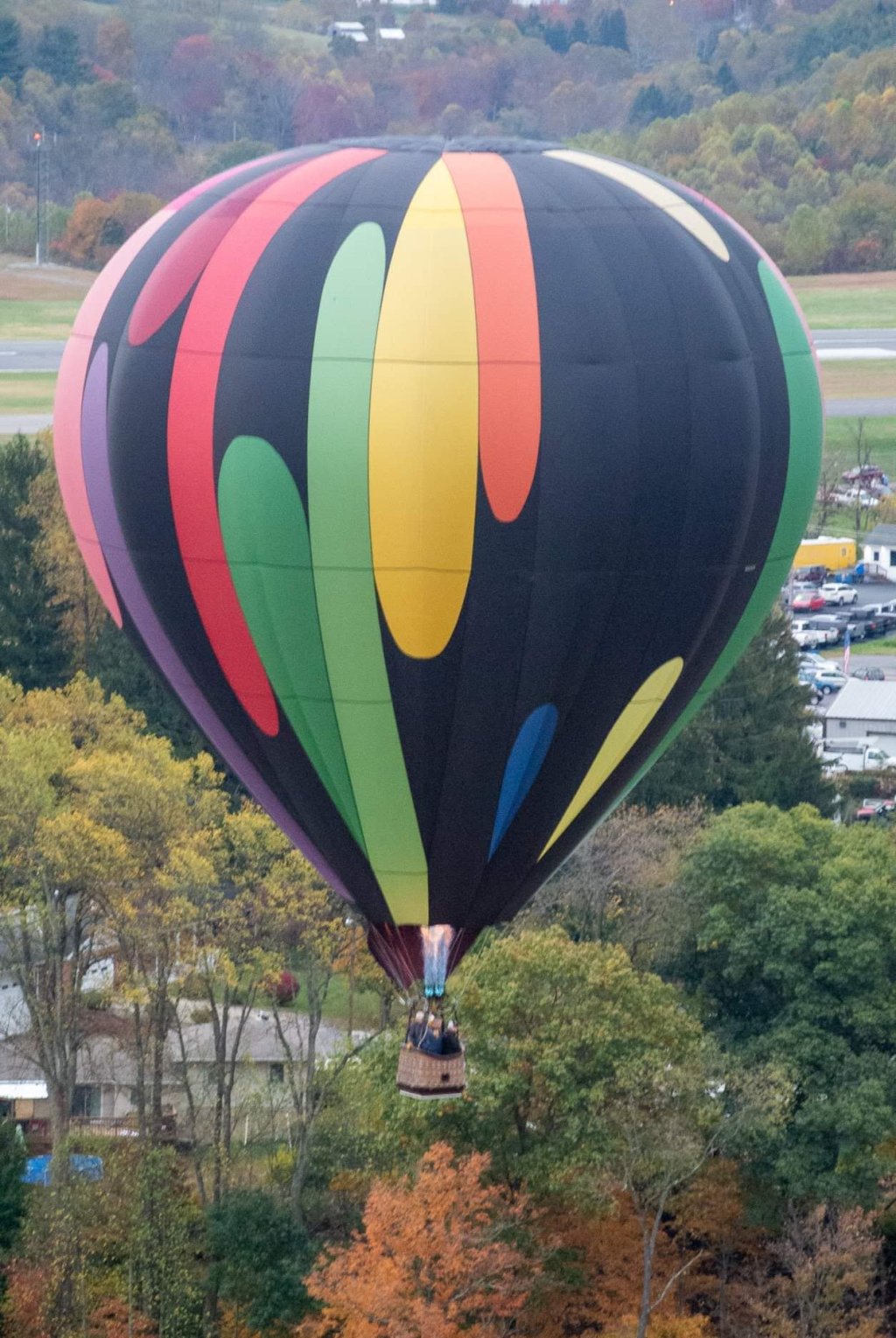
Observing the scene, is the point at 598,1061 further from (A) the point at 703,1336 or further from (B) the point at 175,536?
(B) the point at 175,536

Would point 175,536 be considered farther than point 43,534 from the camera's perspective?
No

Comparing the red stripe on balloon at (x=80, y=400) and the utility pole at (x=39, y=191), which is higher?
the red stripe on balloon at (x=80, y=400)

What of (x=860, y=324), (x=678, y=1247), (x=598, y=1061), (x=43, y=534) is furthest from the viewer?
(x=860, y=324)

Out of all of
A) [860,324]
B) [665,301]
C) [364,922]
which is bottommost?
[860,324]

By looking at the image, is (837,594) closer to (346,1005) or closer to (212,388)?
(346,1005)

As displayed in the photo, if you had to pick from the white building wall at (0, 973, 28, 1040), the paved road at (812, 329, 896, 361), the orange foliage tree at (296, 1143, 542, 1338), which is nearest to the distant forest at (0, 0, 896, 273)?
the paved road at (812, 329, 896, 361)


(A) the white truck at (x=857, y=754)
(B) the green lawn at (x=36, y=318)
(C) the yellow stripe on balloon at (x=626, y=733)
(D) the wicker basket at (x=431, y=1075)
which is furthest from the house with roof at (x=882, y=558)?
(D) the wicker basket at (x=431, y=1075)

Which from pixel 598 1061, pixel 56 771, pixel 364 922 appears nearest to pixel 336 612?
pixel 364 922

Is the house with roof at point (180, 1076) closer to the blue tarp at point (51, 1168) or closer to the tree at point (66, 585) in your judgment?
the blue tarp at point (51, 1168)

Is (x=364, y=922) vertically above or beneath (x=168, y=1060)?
above
